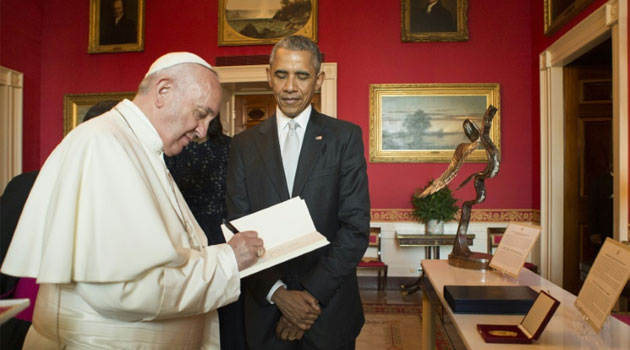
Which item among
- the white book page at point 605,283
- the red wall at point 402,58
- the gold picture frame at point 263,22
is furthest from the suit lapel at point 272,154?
the gold picture frame at point 263,22

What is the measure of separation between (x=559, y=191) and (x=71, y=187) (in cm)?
629

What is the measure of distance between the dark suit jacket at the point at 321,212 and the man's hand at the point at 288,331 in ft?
0.16

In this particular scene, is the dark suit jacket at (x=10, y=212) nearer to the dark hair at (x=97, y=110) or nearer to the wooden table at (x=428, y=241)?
the dark hair at (x=97, y=110)

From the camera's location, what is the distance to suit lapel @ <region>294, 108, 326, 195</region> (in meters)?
2.03

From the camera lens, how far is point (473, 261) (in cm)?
266

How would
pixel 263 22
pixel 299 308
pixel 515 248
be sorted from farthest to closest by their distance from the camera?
pixel 263 22 → pixel 515 248 → pixel 299 308

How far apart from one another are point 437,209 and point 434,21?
9.68ft

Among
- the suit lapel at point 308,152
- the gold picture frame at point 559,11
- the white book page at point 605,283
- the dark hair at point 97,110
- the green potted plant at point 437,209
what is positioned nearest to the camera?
the white book page at point 605,283

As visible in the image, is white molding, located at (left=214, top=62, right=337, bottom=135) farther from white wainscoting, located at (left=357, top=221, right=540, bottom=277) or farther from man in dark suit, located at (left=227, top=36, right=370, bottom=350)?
man in dark suit, located at (left=227, top=36, right=370, bottom=350)

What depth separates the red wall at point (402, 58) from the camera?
269 inches

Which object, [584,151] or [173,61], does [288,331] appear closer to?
[173,61]

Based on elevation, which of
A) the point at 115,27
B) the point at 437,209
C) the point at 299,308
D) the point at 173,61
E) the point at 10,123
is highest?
the point at 115,27

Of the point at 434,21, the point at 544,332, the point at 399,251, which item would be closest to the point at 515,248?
the point at 544,332

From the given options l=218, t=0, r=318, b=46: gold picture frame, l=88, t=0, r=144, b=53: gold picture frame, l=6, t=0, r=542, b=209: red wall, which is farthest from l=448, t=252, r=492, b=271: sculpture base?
l=88, t=0, r=144, b=53: gold picture frame
